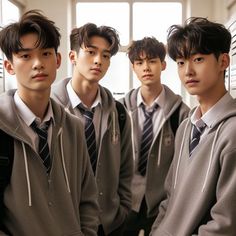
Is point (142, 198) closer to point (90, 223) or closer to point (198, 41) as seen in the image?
point (90, 223)

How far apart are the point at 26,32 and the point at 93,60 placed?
597 mm

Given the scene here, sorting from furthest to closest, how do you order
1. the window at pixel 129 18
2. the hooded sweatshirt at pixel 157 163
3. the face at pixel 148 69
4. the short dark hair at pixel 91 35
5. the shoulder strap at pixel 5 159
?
the window at pixel 129 18 → the face at pixel 148 69 → the hooded sweatshirt at pixel 157 163 → the short dark hair at pixel 91 35 → the shoulder strap at pixel 5 159

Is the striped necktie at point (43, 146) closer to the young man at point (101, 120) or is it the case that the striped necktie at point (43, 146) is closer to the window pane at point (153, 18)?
the young man at point (101, 120)

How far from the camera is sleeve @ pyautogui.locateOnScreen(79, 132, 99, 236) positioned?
1.44m

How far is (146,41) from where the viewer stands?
95.0 inches

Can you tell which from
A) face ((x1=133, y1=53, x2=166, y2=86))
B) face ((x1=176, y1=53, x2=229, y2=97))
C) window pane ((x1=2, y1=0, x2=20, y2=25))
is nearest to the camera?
face ((x1=176, y1=53, x2=229, y2=97))

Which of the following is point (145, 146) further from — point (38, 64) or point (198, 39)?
point (38, 64)

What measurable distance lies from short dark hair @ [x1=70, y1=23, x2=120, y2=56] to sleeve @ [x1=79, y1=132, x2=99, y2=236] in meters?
0.71

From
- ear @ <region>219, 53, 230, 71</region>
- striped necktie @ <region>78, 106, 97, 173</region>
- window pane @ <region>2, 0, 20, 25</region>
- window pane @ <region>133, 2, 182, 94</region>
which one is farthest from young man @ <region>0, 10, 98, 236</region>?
window pane @ <region>133, 2, 182, 94</region>

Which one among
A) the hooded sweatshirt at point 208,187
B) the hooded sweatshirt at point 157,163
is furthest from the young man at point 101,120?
the hooded sweatshirt at point 208,187

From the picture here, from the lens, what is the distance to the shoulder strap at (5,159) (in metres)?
1.16

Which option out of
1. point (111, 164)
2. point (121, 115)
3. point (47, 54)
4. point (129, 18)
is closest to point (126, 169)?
point (111, 164)

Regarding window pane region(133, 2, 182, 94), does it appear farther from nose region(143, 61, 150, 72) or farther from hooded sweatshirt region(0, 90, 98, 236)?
hooded sweatshirt region(0, 90, 98, 236)

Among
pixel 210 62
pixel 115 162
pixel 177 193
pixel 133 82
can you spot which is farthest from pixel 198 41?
pixel 133 82
